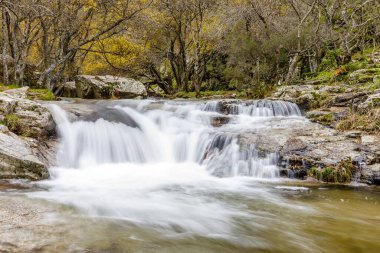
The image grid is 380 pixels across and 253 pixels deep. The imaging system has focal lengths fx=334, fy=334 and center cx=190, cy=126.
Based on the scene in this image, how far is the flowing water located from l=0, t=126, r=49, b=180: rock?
304 millimetres

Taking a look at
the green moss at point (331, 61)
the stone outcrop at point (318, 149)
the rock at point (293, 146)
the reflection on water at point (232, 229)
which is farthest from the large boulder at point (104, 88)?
the reflection on water at point (232, 229)

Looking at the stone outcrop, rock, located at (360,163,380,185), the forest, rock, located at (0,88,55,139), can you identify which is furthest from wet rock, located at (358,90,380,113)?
rock, located at (0,88,55,139)

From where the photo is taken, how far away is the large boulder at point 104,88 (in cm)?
1570

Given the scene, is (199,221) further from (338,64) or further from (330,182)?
(338,64)

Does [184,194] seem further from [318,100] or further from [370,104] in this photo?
[318,100]

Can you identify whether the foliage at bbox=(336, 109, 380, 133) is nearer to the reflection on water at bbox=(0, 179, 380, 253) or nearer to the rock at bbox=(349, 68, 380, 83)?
the reflection on water at bbox=(0, 179, 380, 253)

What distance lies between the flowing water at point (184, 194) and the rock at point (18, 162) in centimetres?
30

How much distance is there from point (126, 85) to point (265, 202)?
12259 millimetres

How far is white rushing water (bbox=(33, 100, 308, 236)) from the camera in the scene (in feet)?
15.0

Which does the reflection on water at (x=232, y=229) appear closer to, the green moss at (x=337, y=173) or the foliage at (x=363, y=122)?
the green moss at (x=337, y=173)

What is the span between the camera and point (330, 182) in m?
6.66

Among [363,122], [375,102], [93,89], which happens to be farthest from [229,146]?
[93,89]

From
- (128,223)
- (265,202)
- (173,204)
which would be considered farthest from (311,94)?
(128,223)

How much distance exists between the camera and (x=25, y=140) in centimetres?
678
